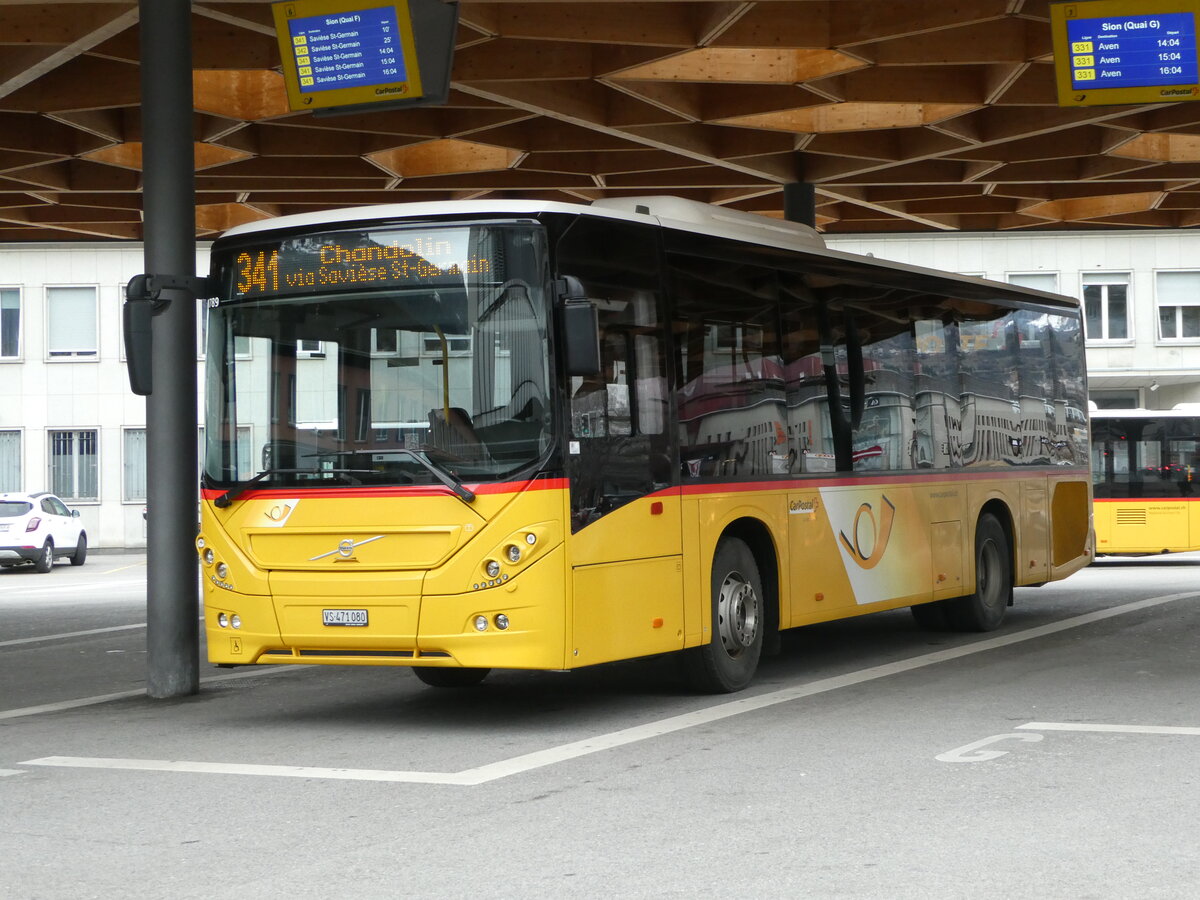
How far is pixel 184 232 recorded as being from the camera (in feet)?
39.4

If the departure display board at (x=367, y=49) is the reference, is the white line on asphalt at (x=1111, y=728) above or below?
below

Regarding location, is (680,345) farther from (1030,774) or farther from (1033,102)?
(1033,102)

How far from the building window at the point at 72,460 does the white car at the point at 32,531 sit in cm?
1083

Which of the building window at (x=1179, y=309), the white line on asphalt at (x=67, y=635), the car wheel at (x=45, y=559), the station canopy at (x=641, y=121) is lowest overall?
the white line on asphalt at (x=67, y=635)

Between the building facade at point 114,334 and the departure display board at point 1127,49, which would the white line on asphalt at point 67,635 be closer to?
the departure display board at point 1127,49

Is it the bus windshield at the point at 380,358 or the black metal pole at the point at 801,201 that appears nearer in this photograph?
the bus windshield at the point at 380,358

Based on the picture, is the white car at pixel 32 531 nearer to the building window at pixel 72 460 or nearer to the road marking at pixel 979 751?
the building window at pixel 72 460

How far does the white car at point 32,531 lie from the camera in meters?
34.6

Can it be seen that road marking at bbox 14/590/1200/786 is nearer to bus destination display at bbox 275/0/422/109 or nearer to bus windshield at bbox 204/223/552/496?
bus windshield at bbox 204/223/552/496

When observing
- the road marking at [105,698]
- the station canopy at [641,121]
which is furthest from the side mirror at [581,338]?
the station canopy at [641,121]

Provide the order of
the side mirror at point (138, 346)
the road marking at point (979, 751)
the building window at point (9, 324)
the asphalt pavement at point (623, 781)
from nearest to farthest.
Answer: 1. the asphalt pavement at point (623, 781)
2. the road marking at point (979, 751)
3. the side mirror at point (138, 346)
4. the building window at point (9, 324)

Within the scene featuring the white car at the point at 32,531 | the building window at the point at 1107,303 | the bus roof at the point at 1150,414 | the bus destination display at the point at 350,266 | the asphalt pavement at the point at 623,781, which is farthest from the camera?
the building window at the point at 1107,303

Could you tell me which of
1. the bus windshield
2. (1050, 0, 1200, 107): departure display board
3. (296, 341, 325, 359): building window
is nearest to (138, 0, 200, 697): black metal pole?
the bus windshield

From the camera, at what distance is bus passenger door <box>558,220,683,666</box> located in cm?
989
